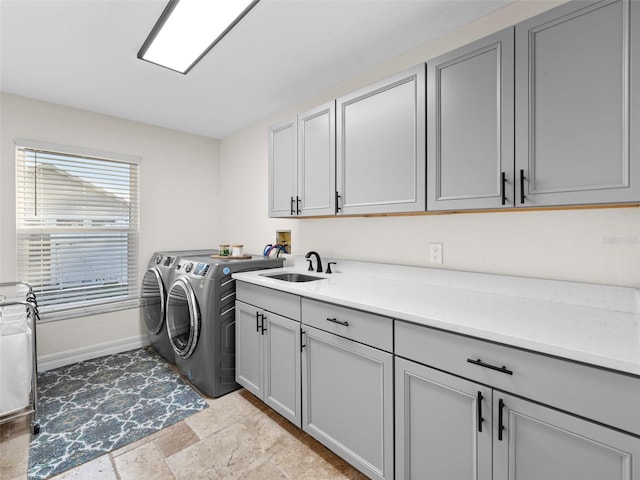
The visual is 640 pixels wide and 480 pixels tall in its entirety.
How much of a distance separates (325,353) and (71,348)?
267cm

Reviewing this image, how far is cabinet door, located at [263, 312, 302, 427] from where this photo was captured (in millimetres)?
1814

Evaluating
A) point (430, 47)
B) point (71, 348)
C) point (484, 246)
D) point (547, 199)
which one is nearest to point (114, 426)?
point (71, 348)

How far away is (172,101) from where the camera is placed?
2744mm

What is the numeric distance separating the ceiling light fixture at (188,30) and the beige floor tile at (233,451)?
7.63 ft

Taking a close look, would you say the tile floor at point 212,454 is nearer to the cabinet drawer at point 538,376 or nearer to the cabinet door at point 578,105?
the cabinet drawer at point 538,376

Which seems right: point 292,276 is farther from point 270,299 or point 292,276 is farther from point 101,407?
point 101,407

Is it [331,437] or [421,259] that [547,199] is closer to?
[421,259]

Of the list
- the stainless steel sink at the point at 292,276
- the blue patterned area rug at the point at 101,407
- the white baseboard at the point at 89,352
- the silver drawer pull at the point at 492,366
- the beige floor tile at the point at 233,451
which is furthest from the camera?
the white baseboard at the point at 89,352

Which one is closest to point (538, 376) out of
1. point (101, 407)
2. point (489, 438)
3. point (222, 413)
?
point (489, 438)

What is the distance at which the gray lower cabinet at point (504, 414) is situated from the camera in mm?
845

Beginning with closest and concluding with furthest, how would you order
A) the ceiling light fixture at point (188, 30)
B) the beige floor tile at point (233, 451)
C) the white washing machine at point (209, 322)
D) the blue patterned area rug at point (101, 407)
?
the ceiling light fixture at point (188, 30)
the beige floor tile at point (233, 451)
the blue patterned area rug at point (101, 407)
the white washing machine at point (209, 322)

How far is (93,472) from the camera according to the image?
159 centimetres

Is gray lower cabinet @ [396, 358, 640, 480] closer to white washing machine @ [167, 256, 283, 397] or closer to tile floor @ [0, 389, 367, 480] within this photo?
tile floor @ [0, 389, 367, 480]

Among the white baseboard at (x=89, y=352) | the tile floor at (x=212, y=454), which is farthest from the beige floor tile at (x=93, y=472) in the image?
the white baseboard at (x=89, y=352)
